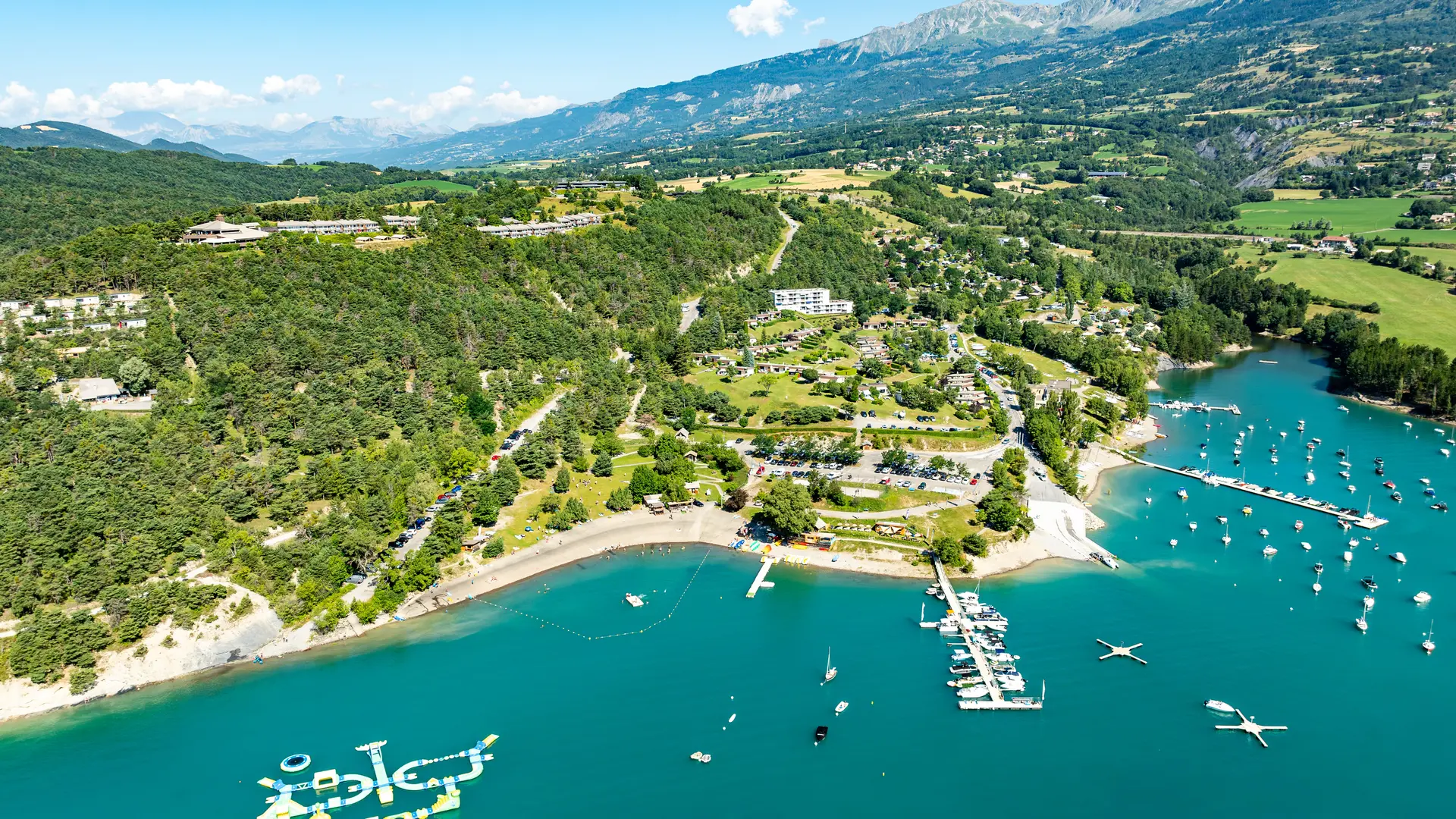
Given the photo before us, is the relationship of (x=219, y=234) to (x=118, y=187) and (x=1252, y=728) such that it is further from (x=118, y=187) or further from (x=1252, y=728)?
(x=1252, y=728)

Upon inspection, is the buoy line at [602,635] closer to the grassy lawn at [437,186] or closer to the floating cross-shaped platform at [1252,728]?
the floating cross-shaped platform at [1252,728]

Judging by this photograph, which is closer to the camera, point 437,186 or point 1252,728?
point 1252,728

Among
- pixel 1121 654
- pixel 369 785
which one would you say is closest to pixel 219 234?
pixel 369 785

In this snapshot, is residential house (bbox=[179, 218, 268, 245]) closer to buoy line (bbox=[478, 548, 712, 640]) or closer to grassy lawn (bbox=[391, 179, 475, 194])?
buoy line (bbox=[478, 548, 712, 640])

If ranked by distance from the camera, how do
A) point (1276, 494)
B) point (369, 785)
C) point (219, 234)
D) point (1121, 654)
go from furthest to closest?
1. point (219, 234)
2. point (1276, 494)
3. point (1121, 654)
4. point (369, 785)

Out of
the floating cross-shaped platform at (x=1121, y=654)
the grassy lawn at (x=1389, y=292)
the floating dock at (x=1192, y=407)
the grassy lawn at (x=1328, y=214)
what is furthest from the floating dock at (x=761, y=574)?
the grassy lawn at (x=1328, y=214)

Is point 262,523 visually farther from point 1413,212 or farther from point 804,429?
point 1413,212
